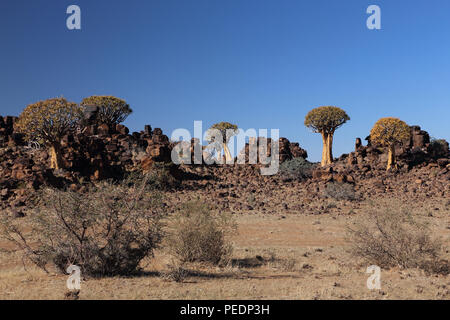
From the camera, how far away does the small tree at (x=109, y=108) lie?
33.3 meters

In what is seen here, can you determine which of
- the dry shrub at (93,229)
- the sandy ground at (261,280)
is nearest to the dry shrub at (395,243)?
the sandy ground at (261,280)

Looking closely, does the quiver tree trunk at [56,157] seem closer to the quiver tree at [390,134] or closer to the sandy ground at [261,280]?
the sandy ground at [261,280]

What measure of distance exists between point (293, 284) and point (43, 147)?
2519cm

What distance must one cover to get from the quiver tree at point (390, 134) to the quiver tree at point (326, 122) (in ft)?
11.6

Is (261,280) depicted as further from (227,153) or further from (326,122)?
(227,153)

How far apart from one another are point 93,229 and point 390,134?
28.5 metres

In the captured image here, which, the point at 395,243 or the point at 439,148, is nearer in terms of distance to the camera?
the point at 395,243

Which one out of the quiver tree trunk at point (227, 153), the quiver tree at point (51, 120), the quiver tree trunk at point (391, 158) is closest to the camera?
the quiver tree at point (51, 120)

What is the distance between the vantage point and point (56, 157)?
24750mm

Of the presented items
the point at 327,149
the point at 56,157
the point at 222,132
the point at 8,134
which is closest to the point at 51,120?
the point at 56,157

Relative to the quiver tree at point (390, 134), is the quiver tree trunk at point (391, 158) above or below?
below
